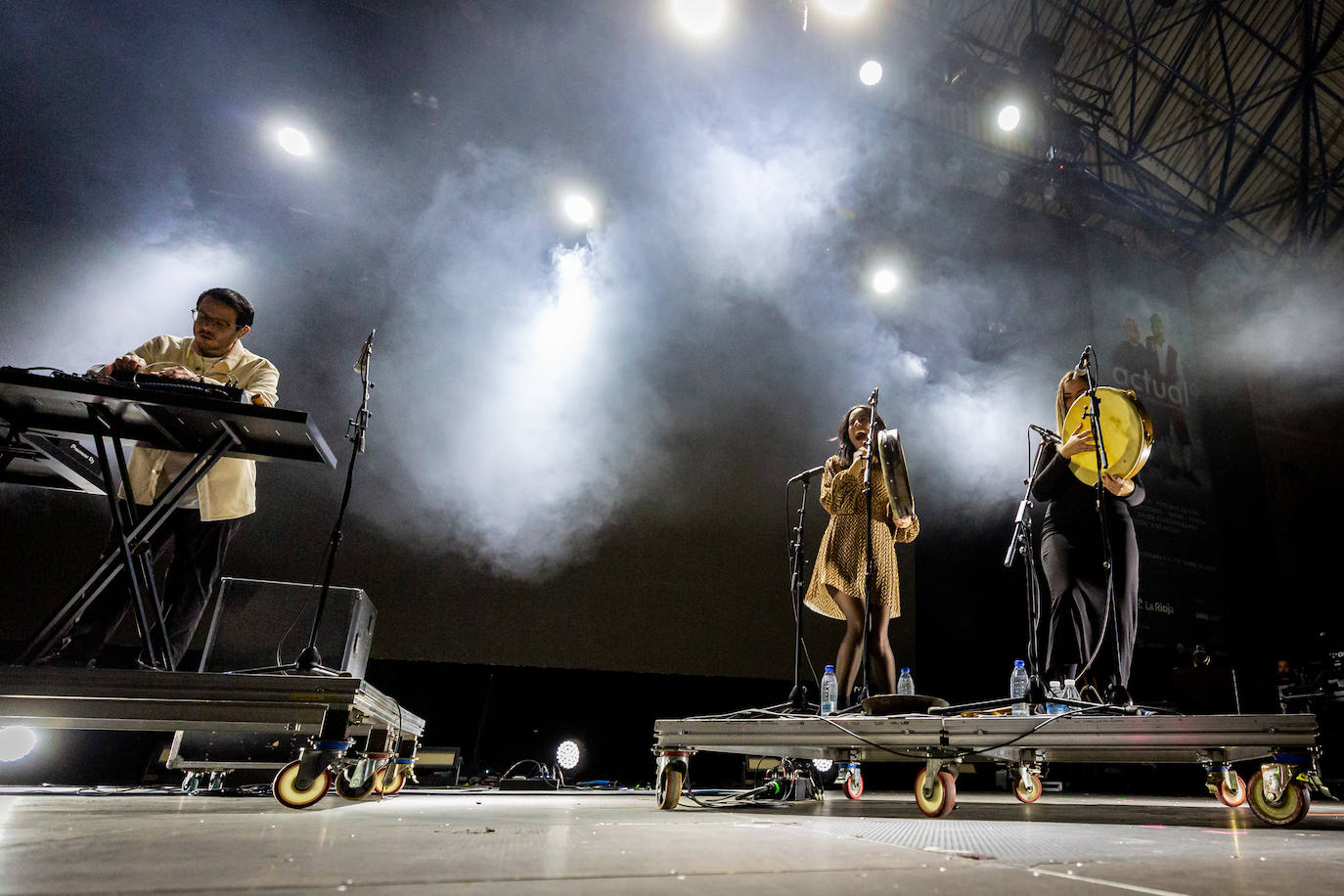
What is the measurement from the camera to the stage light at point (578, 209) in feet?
16.4

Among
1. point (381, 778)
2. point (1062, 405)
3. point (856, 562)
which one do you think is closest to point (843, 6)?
point (1062, 405)

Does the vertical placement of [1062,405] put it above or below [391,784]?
above

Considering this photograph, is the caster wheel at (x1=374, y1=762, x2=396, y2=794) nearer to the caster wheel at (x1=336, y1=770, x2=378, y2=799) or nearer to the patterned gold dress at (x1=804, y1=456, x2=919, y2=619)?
the caster wheel at (x1=336, y1=770, x2=378, y2=799)

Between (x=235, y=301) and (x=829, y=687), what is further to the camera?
(x=829, y=687)

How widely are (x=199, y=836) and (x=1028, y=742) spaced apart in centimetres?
187

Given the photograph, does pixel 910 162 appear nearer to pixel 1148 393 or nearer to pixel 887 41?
pixel 887 41

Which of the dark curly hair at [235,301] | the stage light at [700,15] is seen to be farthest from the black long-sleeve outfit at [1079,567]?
the stage light at [700,15]

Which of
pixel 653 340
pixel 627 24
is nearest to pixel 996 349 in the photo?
pixel 653 340

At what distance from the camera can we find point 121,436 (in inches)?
78.0

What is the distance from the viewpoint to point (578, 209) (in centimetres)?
504

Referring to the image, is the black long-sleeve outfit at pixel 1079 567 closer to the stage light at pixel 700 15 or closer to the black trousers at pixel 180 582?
the black trousers at pixel 180 582

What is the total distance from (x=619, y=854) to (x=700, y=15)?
5546 millimetres

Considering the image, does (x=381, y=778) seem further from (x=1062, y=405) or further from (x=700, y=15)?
(x=700, y=15)

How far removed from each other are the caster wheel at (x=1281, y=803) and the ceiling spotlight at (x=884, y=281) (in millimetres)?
4688
